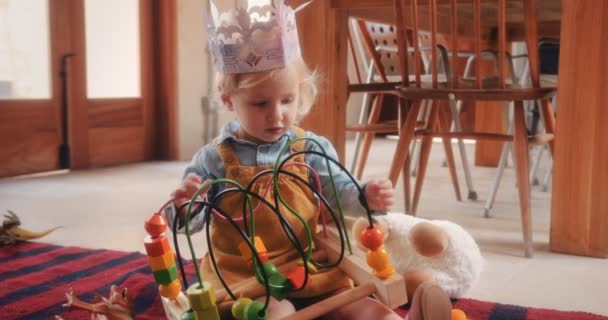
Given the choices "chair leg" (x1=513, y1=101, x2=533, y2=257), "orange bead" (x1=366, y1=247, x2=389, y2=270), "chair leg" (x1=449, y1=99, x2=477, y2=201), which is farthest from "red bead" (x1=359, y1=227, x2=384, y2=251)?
"chair leg" (x1=449, y1=99, x2=477, y2=201)

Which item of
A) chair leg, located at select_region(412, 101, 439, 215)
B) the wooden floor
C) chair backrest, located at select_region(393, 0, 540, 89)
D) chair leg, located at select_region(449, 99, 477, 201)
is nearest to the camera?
the wooden floor

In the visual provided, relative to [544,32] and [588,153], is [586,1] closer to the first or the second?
[588,153]

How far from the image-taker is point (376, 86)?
7.87 feet

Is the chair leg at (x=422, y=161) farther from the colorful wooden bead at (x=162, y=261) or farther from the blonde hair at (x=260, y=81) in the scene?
the colorful wooden bead at (x=162, y=261)

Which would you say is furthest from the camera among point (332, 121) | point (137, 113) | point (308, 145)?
point (137, 113)

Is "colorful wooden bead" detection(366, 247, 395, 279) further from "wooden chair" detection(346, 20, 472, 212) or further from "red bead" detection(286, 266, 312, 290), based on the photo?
"wooden chair" detection(346, 20, 472, 212)

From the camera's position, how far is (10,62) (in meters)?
2.79

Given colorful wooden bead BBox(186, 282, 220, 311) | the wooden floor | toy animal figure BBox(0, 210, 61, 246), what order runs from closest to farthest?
colorful wooden bead BBox(186, 282, 220, 311) < the wooden floor < toy animal figure BBox(0, 210, 61, 246)

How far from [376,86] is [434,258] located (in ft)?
4.07

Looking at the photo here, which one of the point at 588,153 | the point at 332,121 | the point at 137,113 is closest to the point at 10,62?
the point at 137,113

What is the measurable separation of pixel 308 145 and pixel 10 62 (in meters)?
2.17

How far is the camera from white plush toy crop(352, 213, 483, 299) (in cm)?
121

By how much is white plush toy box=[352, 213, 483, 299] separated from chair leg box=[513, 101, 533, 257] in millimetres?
389

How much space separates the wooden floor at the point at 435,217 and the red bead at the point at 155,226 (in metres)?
0.76
